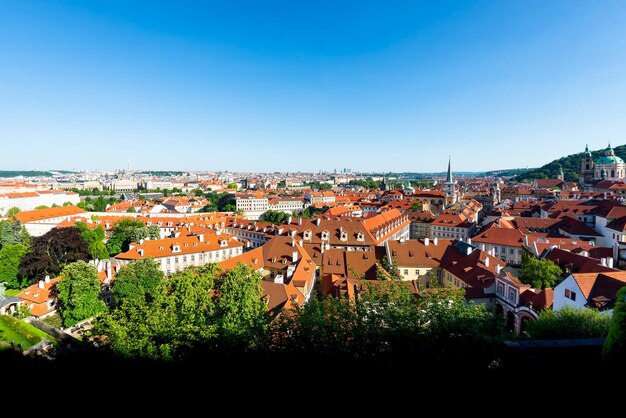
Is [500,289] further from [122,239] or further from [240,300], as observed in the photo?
[122,239]

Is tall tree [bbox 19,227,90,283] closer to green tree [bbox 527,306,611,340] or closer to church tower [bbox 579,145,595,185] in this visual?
green tree [bbox 527,306,611,340]

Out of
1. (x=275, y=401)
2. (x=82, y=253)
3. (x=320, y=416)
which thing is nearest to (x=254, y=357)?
(x=275, y=401)

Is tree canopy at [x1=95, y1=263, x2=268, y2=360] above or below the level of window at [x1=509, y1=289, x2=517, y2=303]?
above

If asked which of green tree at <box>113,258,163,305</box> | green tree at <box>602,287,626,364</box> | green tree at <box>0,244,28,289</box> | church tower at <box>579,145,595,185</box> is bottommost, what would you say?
green tree at <box>0,244,28,289</box>

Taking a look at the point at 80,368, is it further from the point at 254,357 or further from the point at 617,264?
the point at 617,264

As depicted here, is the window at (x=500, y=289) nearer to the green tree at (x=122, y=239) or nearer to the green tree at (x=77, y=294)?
the green tree at (x=77, y=294)

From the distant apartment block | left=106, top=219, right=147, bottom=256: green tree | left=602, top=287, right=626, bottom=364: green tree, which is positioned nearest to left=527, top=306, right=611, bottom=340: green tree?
left=602, top=287, right=626, bottom=364: green tree
